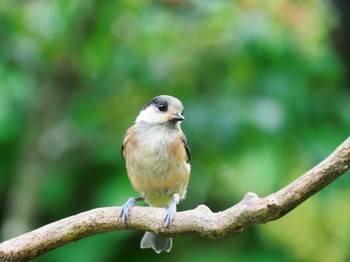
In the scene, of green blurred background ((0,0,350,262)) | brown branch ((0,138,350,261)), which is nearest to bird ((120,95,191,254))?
green blurred background ((0,0,350,262))

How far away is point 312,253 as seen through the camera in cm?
417

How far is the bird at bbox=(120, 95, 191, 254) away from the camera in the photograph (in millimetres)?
3377

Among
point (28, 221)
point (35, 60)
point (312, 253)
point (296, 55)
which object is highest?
point (35, 60)

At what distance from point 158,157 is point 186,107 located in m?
0.58

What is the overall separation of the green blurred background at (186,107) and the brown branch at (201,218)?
3.23ft

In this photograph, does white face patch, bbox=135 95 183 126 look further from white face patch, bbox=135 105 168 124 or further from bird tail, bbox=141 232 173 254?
bird tail, bbox=141 232 173 254

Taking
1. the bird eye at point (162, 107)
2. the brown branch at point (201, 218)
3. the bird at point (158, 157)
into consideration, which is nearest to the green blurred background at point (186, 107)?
the bird at point (158, 157)

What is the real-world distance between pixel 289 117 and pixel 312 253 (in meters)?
0.80

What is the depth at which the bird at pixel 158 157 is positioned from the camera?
338 cm

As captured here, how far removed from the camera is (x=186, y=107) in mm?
3904

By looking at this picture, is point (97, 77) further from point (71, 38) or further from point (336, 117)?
point (336, 117)

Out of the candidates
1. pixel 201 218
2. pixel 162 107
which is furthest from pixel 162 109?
pixel 201 218

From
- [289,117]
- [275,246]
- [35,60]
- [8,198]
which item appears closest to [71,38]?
[35,60]

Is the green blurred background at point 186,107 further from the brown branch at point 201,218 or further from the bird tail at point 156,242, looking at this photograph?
the brown branch at point 201,218
